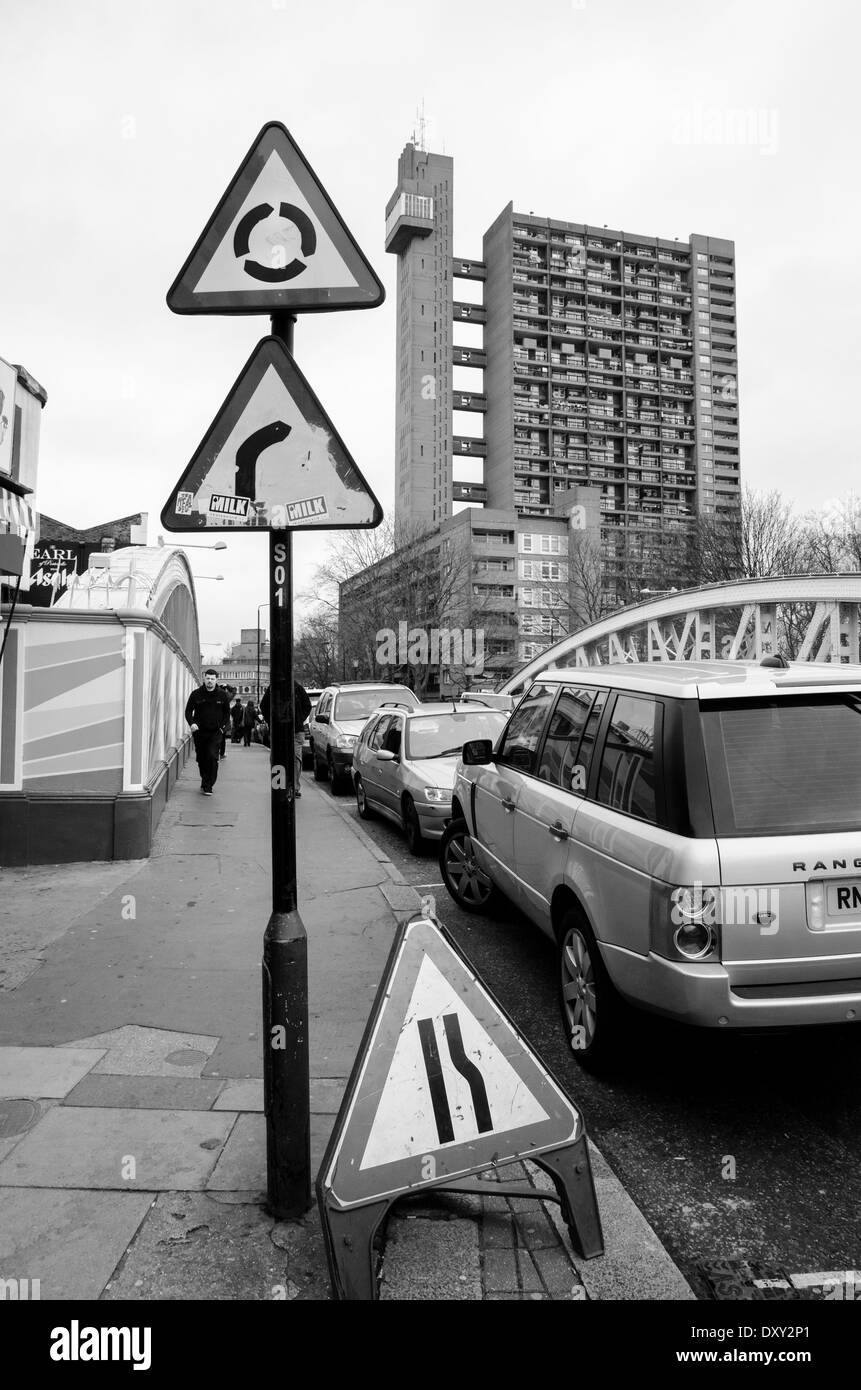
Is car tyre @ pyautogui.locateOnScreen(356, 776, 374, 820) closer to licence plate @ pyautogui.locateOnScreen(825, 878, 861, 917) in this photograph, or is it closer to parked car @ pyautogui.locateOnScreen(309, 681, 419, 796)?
parked car @ pyautogui.locateOnScreen(309, 681, 419, 796)

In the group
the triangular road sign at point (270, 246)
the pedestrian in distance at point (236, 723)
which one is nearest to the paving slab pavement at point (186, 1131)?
the triangular road sign at point (270, 246)

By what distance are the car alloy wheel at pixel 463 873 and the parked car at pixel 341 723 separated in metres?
8.27

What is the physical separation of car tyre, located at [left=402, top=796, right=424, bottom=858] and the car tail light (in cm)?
613

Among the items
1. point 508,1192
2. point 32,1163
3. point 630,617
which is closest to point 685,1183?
point 508,1192

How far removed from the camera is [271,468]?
9.57ft

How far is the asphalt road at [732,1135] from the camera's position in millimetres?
2863

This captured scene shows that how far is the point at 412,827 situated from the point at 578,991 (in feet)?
18.1

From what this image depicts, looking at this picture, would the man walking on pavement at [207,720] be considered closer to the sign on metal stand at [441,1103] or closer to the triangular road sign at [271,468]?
the triangular road sign at [271,468]

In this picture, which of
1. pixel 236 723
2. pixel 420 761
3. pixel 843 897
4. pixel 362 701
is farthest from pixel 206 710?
pixel 236 723

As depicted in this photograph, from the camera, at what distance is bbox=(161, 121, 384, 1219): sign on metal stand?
2.80 metres

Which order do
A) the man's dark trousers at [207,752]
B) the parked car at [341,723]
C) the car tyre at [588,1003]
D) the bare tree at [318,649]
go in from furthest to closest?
the bare tree at [318,649], the parked car at [341,723], the man's dark trousers at [207,752], the car tyre at [588,1003]

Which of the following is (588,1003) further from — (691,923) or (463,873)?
(463,873)

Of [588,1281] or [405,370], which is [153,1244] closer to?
[588,1281]
